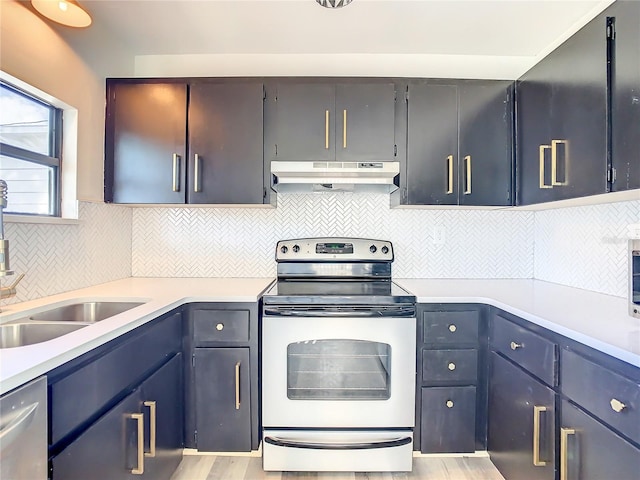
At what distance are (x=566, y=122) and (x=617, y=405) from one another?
1.18 m

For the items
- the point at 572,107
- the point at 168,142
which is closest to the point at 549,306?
the point at 572,107

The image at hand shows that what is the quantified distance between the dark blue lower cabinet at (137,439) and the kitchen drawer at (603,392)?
151 cm

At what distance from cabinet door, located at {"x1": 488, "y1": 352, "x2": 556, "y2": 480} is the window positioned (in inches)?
90.2

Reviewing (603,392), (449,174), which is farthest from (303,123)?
(603,392)

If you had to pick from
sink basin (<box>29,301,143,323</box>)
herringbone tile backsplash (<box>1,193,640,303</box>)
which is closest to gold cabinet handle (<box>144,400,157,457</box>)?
sink basin (<box>29,301,143,323</box>)

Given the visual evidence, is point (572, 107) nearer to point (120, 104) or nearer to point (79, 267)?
point (120, 104)

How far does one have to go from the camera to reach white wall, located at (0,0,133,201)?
4.60 ft

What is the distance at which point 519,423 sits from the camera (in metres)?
1.45

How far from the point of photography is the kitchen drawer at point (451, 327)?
174cm

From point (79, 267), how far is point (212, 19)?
1525 millimetres

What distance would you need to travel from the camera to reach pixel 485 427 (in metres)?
1.75

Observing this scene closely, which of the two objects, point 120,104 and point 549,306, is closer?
point 549,306

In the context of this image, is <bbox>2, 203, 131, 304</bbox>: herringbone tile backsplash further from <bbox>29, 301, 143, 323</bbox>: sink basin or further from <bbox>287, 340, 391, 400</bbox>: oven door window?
<bbox>287, 340, 391, 400</bbox>: oven door window

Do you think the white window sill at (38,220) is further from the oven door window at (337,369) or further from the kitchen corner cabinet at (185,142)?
the oven door window at (337,369)
